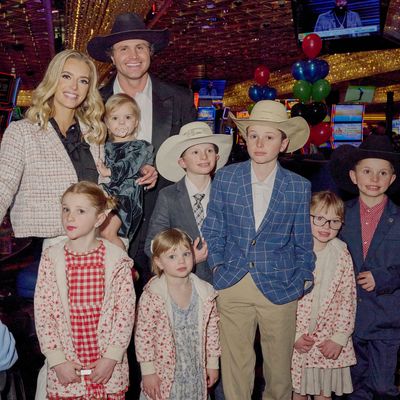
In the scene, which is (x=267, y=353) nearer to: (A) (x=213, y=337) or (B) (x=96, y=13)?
(A) (x=213, y=337)

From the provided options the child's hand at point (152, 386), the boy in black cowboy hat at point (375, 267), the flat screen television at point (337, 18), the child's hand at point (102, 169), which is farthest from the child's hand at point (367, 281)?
the flat screen television at point (337, 18)

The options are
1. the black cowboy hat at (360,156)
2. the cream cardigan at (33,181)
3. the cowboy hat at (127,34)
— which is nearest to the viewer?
the cream cardigan at (33,181)

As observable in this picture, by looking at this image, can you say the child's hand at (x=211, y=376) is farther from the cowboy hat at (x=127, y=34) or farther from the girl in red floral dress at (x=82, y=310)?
the cowboy hat at (x=127, y=34)

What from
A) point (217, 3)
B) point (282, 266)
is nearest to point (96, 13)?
point (217, 3)

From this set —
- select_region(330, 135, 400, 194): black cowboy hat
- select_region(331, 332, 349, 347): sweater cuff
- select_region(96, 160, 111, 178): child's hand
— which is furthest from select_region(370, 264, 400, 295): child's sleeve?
select_region(96, 160, 111, 178): child's hand

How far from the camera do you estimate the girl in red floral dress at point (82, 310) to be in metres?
2.33

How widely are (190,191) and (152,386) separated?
1.08 meters

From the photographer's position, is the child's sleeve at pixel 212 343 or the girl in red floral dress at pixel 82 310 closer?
the girl in red floral dress at pixel 82 310

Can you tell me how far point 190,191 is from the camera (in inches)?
114

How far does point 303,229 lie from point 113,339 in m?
1.14

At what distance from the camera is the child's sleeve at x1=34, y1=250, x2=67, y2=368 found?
2.31 metres

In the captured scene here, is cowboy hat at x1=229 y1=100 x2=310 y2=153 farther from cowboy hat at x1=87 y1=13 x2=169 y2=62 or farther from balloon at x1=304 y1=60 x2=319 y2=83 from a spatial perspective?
balloon at x1=304 y1=60 x2=319 y2=83

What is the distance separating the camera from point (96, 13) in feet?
21.6

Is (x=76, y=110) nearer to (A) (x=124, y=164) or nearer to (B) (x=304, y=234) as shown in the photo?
(A) (x=124, y=164)
